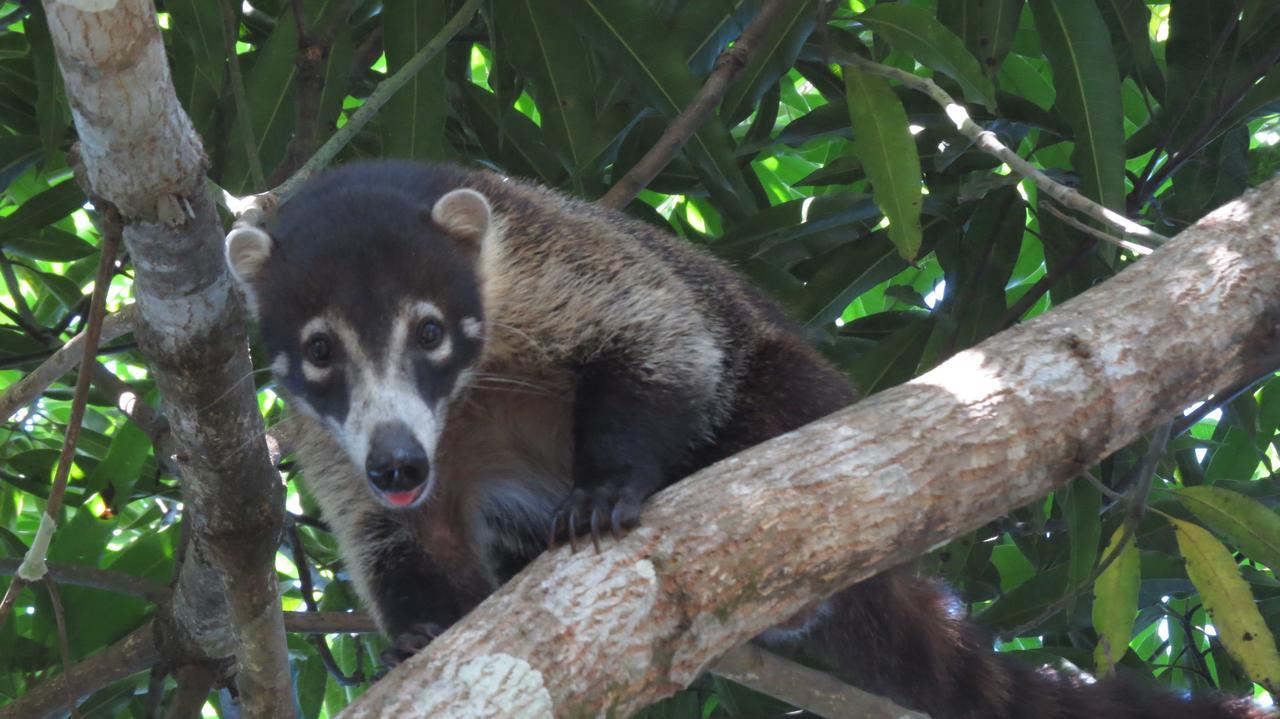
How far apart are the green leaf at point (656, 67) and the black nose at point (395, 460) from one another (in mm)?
1673

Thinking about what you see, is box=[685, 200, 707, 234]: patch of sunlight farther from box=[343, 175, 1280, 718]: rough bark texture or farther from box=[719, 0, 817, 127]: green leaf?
box=[343, 175, 1280, 718]: rough bark texture

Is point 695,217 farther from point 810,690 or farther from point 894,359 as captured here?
point 810,690

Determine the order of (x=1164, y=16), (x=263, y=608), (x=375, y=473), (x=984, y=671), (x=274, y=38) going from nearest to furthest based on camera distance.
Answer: (x=375, y=473) < (x=263, y=608) < (x=984, y=671) < (x=274, y=38) < (x=1164, y=16)

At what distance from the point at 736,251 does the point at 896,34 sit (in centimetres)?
113

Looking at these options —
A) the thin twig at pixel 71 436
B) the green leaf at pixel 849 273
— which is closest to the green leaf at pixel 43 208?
the thin twig at pixel 71 436

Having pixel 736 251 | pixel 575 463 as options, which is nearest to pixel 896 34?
pixel 736 251

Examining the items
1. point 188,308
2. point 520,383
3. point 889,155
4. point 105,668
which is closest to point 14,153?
point 105,668

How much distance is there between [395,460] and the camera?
365cm

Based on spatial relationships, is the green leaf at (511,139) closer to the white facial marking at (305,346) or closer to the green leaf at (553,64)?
the green leaf at (553,64)

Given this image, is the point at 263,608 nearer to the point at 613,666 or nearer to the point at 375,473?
the point at 375,473

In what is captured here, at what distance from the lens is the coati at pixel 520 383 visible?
407 cm

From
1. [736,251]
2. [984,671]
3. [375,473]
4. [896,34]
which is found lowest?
[984,671]

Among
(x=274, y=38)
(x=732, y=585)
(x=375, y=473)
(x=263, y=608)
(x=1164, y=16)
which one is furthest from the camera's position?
(x=1164, y=16)

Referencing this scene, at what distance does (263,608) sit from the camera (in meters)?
3.97
